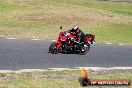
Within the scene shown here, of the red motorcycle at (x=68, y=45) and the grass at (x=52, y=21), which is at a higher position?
the red motorcycle at (x=68, y=45)

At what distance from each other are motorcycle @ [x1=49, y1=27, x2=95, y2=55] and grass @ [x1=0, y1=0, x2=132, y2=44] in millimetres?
6079

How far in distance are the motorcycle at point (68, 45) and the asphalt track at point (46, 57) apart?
40 cm

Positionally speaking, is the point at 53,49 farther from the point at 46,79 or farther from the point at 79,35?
the point at 46,79

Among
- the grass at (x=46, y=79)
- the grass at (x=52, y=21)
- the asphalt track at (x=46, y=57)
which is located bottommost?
the grass at (x=52, y=21)

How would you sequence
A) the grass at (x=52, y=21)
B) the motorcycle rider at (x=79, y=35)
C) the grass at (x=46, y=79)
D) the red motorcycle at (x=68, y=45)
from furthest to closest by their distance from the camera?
the grass at (x=52, y=21) < the motorcycle rider at (x=79, y=35) < the red motorcycle at (x=68, y=45) < the grass at (x=46, y=79)

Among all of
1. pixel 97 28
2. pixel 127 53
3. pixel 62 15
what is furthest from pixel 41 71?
pixel 62 15

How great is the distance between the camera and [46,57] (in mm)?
19359

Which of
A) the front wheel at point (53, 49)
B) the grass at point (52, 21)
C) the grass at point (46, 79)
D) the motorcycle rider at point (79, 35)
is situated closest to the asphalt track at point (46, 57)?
the front wheel at point (53, 49)

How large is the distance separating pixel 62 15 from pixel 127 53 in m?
17.7

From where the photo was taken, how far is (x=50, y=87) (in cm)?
1273

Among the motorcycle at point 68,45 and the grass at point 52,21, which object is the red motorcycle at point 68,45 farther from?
the grass at point 52,21

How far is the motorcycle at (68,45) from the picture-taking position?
68.3ft

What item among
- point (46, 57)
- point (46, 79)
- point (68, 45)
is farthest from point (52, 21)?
point (46, 79)

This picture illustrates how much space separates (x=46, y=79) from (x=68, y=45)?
7484 millimetres
